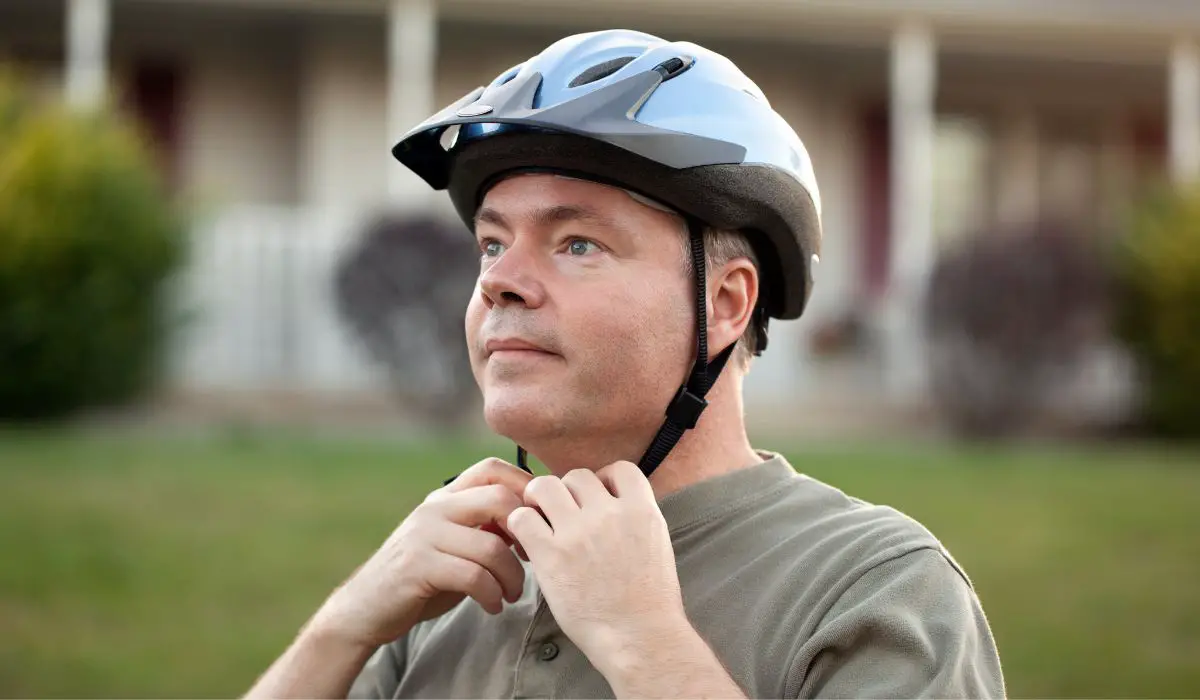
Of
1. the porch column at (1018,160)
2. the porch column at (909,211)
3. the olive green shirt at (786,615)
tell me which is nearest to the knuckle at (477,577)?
the olive green shirt at (786,615)

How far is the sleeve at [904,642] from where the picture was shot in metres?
2.08

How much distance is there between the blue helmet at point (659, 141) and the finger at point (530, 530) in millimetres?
310

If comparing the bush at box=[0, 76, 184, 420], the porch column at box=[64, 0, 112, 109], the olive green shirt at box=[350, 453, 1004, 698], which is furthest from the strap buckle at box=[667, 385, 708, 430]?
the porch column at box=[64, 0, 112, 109]

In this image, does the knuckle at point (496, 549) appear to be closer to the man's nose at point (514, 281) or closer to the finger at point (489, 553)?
the finger at point (489, 553)

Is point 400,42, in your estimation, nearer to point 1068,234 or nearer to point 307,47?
point 307,47

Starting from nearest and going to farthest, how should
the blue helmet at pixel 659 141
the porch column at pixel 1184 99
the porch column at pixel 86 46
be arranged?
the blue helmet at pixel 659 141
the porch column at pixel 86 46
the porch column at pixel 1184 99

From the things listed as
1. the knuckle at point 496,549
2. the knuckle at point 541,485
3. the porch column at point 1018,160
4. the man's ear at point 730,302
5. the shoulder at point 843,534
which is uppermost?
the porch column at point 1018,160

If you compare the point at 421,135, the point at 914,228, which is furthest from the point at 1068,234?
the point at 421,135

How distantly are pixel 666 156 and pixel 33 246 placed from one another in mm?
8913

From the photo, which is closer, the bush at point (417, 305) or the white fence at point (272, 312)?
the bush at point (417, 305)

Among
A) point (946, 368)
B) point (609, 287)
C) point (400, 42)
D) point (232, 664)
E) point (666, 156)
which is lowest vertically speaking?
point (232, 664)

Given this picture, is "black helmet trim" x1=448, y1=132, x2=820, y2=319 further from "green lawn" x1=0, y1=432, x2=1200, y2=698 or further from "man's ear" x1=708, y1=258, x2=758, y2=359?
"green lawn" x1=0, y1=432, x2=1200, y2=698

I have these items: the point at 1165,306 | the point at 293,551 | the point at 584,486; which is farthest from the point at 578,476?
the point at 1165,306

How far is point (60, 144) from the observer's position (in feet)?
34.5
